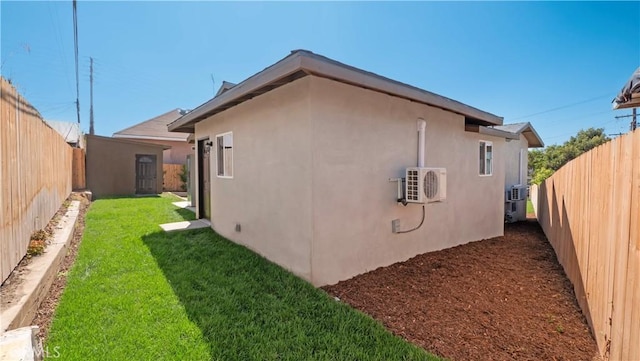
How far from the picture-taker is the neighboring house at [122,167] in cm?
1334

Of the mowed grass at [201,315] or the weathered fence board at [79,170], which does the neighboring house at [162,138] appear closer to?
the weathered fence board at [79,170]

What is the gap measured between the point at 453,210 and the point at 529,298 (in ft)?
8.47

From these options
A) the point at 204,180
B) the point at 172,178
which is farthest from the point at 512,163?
the point at 172,178

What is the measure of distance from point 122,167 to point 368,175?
13.8 meters

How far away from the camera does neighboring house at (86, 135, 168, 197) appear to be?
1334cm

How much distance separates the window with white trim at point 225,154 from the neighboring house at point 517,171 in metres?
8.83

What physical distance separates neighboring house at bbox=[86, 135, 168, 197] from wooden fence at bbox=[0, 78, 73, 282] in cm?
947

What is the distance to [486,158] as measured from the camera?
7434 mm

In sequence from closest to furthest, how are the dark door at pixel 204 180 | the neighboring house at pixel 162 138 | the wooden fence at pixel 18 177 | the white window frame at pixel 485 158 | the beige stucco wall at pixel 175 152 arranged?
the wooden fence at pixel 18 177 < the white window frame at pixel 485 158 < the dark door at pixel 204 180 < the neighboring house at pixel 162 138 < the beige stucco wall at pixel 175 152

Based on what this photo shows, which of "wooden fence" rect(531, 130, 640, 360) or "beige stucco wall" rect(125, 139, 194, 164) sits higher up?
"beige stucco wall" rect(125, 139, 194, 164)

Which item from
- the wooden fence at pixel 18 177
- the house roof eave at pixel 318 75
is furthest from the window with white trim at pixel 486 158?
the wooden fence at pixel 18 177

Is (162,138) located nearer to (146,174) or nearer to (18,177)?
(146,174)

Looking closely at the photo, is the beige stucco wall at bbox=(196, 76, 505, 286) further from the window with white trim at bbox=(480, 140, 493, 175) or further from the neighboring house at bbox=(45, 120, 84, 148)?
the neighboring house at bbox=(45, 120, 84, 148)

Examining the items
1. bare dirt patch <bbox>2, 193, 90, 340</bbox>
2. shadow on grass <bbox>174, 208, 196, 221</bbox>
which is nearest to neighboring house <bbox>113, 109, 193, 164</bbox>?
shadow on grass <bbox>174, 208, 196, 221</bbox>
